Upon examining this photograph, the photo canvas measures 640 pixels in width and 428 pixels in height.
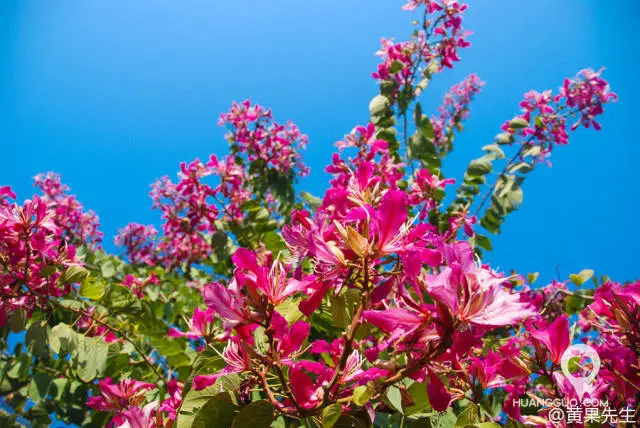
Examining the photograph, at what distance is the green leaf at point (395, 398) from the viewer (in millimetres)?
952

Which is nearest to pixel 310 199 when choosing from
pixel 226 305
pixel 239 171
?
pixel 239 171

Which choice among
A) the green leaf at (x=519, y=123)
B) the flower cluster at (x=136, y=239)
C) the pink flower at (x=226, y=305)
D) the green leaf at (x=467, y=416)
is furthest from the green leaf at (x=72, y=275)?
the flower cluster at (x=136, y=239)

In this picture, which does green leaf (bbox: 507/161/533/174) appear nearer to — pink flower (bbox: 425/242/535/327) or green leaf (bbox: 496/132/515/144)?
green leaf (bbox: 496/132/515/144)

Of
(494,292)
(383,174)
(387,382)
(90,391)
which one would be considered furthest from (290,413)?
(90,391)

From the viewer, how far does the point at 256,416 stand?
69 cm

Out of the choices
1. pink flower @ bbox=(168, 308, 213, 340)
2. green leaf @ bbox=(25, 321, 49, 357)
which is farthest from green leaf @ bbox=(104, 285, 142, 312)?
pink flower @ bbox=(168, 308, 213, 340)

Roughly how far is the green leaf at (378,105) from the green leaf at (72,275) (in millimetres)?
2047

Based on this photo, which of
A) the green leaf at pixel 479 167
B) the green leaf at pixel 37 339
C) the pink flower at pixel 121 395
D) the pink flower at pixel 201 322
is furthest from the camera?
the green leaf at pixel 479 167

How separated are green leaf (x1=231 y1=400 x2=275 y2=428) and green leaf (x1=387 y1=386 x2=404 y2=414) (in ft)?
1.24

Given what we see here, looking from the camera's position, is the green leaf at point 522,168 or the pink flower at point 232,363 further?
the green leaf at point 522,168

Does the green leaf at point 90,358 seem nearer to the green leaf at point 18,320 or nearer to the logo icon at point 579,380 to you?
the green leaf at point 18,320

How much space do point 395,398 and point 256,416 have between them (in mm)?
427

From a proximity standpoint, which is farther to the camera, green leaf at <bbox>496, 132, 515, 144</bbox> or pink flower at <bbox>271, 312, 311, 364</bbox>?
green leaf at <bbox>496, 132, 515, 144</bbox>

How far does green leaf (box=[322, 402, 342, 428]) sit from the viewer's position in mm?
657
